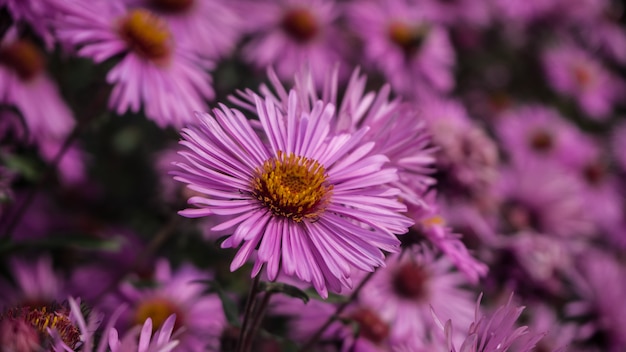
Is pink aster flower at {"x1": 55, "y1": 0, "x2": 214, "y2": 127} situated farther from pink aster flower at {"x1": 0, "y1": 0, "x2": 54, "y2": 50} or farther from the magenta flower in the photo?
the magenta flower

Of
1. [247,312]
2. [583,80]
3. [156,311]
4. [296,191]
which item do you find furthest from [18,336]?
[583,80]

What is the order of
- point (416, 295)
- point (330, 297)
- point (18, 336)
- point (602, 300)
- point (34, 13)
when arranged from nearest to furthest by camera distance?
point (18, 336) → point (330, 297) → point (34, 13) → point (416, 295) → point (602, 300)

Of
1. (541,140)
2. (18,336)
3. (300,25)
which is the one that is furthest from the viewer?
(541,140)

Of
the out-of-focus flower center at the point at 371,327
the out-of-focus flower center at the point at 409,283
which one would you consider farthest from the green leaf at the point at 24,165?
the out-of-focus flower center at the point at 409,283

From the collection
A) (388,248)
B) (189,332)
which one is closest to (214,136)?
(388,248)

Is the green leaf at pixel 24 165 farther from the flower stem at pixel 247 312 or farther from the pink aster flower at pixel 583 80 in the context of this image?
the pink aster flower at pixel 583 80

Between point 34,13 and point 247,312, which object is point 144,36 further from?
point 247,312
